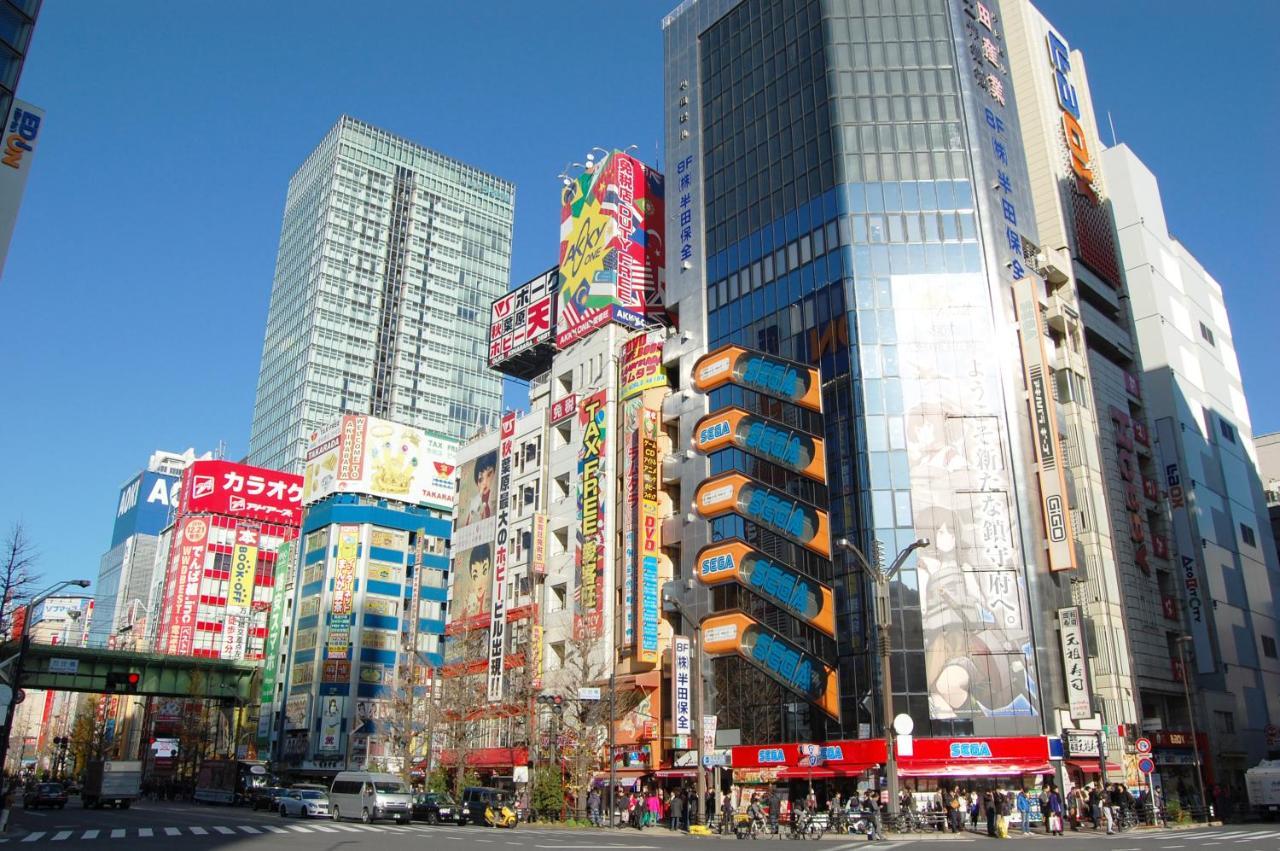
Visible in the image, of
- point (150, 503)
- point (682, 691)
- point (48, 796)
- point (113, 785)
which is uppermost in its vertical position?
point (150, 503)

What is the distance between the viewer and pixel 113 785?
59.1 meters

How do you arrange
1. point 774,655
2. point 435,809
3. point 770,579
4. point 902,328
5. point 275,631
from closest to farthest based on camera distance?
point 435,809 → point 774,655 → point 770,579 → point 902,328 → point 275,631

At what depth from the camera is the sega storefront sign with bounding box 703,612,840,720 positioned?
52062 mm

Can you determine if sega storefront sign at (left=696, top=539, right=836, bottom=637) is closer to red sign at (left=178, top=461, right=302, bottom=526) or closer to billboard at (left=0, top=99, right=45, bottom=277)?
billboard at (left=0, top=99, right=45, bottom=277)

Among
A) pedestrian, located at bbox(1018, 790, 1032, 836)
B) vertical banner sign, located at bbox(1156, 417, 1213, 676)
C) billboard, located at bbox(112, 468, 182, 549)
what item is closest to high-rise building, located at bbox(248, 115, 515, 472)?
billboard, located at bbox(112, 468, 182, 549)

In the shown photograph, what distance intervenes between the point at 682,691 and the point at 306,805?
1990 cm

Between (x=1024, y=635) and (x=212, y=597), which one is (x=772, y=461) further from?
(x=212, y=597)

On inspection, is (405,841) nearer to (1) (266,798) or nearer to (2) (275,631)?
(1) (266,798)

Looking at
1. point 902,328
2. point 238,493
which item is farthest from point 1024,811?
point 238,493

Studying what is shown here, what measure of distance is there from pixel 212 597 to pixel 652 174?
8333cm

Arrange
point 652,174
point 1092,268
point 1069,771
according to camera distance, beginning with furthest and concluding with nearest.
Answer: point 652,174 → point 1092,268 → point 1069,771

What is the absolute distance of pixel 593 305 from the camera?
246 feet

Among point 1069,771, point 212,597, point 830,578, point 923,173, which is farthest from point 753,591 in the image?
point 212,597

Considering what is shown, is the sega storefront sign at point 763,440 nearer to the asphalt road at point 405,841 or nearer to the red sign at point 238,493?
the asphalt road at point 405,841
